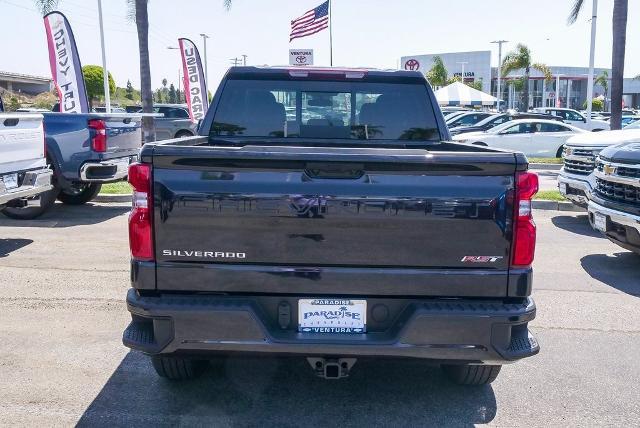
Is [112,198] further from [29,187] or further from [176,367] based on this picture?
[176,367]

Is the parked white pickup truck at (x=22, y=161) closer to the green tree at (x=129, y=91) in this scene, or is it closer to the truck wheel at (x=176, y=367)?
the truck wheel at (x=176, y=367)

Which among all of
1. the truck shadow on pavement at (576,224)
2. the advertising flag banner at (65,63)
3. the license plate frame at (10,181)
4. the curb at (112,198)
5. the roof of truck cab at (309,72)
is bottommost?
the truck shadow on pavement at (576,224)

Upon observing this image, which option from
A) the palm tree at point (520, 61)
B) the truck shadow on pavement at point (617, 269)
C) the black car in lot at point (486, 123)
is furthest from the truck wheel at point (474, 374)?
the palm tree at point (520, 61)

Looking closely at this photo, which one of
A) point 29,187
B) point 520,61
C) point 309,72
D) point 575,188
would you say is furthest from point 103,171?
point 520,61

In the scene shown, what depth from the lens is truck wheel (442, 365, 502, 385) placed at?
384 centimetres

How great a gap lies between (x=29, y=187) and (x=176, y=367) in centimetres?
502

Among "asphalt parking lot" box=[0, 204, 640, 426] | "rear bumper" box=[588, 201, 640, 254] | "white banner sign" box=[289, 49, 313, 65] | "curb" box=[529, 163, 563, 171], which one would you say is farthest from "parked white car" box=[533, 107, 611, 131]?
"asphalt parking lot" box=[0, 204, 640, 426]

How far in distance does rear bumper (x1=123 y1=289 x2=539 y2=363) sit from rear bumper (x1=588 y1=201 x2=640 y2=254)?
12.7 ft

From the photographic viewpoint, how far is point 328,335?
10.3ft

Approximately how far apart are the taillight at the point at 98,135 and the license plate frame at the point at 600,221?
7021 millimetres

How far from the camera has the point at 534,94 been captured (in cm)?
8800

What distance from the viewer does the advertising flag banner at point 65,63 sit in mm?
15664

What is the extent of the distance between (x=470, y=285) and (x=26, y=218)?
836 cm

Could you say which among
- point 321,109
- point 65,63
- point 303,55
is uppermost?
point 303,55
